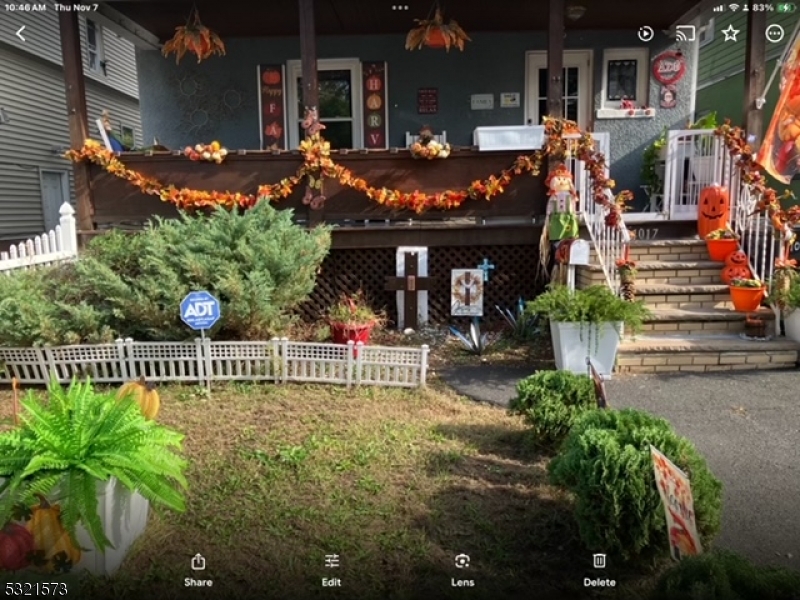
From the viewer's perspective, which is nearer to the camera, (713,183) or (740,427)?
(740,427)

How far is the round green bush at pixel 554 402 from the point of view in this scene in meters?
3.55

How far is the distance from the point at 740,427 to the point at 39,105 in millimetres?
15192

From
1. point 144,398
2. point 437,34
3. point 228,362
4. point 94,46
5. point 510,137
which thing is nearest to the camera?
point 144,398

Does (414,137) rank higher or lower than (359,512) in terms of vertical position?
higher

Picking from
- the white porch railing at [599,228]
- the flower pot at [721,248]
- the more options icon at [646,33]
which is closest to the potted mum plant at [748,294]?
the flower pot at [721,248]

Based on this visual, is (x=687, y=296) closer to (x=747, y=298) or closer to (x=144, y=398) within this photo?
(x=747, y=298)

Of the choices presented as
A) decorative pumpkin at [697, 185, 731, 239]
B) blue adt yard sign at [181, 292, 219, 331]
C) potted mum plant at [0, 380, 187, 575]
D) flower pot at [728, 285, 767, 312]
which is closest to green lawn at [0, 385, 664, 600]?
potted mum plant at [0, 380, 187, 575]

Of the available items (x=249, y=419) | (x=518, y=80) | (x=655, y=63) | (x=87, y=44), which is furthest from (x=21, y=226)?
(x=655, y=63)

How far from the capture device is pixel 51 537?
2406mm

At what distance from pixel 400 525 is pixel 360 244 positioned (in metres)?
4.44

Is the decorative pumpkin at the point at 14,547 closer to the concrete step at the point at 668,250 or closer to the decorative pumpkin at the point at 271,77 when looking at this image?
the concrete step at the point at 668,250

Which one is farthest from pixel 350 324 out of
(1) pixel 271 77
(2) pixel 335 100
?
(1) pixel 271 77

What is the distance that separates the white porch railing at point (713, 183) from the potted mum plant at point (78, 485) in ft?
19.1

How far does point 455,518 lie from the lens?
292cm
